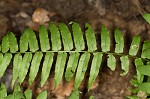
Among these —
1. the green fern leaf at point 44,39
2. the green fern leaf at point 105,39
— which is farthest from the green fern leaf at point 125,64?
the green fern leaf at point 44,39

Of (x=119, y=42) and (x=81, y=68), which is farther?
(x=119, y=42)

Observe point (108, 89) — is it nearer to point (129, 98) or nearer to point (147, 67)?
point (129, 98)

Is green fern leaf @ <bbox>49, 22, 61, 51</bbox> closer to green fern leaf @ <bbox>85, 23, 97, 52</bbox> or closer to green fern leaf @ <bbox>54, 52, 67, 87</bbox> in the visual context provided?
green fern leaf @ <bbox>54, 52, 67, 87</bbox>

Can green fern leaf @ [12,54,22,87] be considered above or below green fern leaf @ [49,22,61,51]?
below

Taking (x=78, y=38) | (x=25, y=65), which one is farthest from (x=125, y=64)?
(x=25, y=65)

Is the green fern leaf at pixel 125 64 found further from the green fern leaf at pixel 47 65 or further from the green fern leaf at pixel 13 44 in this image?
the green fern leaf at pixel 13 44

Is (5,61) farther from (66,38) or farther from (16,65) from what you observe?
(66,38)

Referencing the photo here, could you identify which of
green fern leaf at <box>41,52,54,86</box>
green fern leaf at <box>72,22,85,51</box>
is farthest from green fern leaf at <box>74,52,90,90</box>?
green fern leaf at <box>41,52,54,86</box>

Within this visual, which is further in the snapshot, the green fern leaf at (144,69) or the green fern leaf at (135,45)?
the green fern leaf at (135,45)
